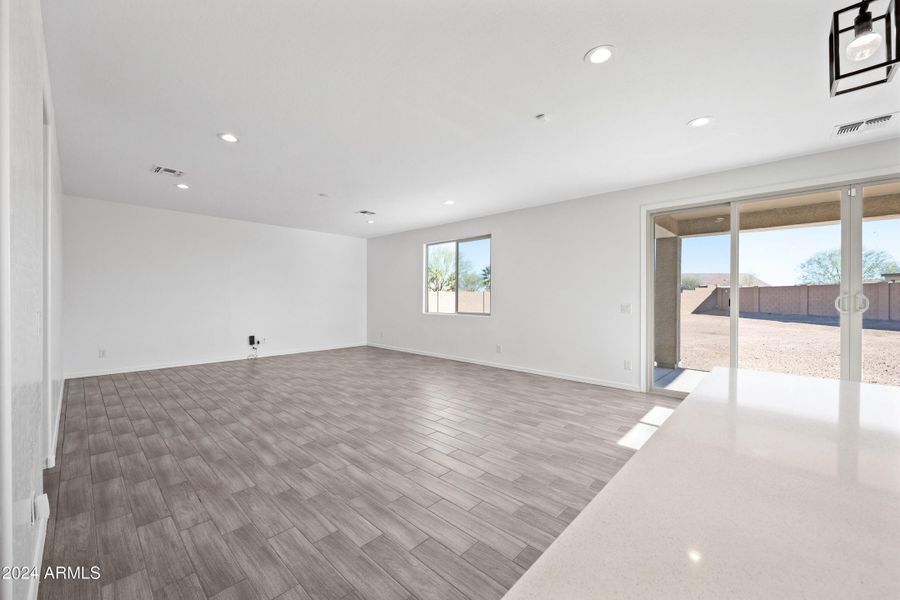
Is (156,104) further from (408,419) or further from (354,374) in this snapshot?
(354,374)

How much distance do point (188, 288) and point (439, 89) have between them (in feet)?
18.6

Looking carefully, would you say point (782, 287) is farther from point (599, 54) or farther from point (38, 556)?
point (38, 556)

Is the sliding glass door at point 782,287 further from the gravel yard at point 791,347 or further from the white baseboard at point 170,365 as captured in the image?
the white baseboard at point 170,365

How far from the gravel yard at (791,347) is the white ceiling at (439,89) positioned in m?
1.66

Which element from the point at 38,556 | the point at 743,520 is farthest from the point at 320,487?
the point at 743,520

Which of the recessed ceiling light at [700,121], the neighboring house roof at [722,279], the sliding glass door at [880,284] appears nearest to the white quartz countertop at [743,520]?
the recessed ceiling light at [700,121]

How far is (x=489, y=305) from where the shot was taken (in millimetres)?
6141

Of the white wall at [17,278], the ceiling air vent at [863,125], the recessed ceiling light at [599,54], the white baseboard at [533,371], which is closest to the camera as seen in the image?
the white wall at [17,278]

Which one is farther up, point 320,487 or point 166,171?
point 166,171

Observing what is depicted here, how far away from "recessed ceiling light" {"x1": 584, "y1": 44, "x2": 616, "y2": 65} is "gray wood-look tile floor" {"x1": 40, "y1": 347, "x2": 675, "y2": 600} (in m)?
2.51

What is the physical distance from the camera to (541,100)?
8.27ft

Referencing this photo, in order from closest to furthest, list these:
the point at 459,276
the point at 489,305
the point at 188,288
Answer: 1. the point at 188,288
2. the point at 489,305
3. the point at 459,276

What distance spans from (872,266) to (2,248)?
5354 mm

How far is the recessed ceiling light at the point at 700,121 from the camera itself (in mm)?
2766
